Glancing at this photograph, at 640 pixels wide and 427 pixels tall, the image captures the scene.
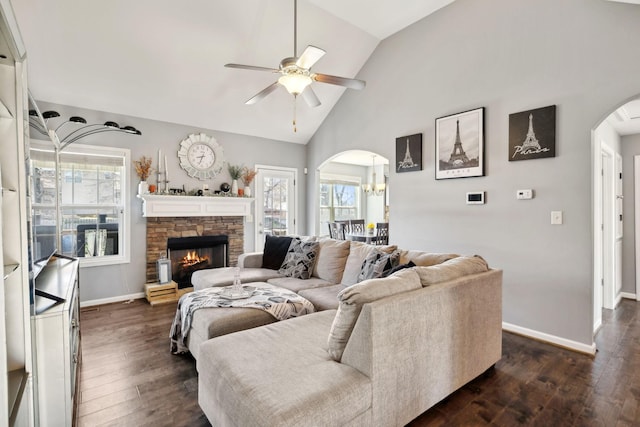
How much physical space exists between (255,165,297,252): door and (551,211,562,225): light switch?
4.15 metres

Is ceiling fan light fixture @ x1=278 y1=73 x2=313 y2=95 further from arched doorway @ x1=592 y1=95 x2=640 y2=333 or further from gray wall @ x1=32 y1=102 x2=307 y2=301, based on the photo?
arched doorway @ x1=592 y1=95 x2=640 y2=333

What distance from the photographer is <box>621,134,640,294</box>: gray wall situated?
4.41 m

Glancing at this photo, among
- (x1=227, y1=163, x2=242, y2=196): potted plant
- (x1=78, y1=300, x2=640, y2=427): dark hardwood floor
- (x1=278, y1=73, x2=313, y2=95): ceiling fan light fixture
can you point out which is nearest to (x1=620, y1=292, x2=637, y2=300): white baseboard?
(x1=78, y1=300, x2=640, y2=427): dark hardwood floor

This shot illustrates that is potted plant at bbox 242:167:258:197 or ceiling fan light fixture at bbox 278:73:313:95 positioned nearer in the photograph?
ceiling fan light fixture at bbox 278:73:313:95

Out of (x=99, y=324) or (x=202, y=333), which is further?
(x=99, y=324)

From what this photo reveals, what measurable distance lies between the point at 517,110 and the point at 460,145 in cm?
66

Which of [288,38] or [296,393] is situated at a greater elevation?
[288,38]

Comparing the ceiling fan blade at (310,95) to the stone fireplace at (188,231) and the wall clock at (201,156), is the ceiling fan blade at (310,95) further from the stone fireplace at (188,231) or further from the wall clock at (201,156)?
the stone fireplace at (188,231)

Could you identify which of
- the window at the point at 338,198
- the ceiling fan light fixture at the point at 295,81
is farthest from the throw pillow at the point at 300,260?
the window at the point at 338,198

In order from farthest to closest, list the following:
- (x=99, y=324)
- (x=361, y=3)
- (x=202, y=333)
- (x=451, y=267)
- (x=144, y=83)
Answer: (x=144, y=83) → (x=361, y=3) → (x=99, y=324) → (x=202, y=333) → (x=451, y=267)

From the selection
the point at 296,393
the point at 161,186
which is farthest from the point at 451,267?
the point at 161,186

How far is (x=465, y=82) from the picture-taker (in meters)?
3.67

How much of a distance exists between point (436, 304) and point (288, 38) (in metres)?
3.70

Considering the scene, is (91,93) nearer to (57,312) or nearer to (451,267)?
(57,312)
